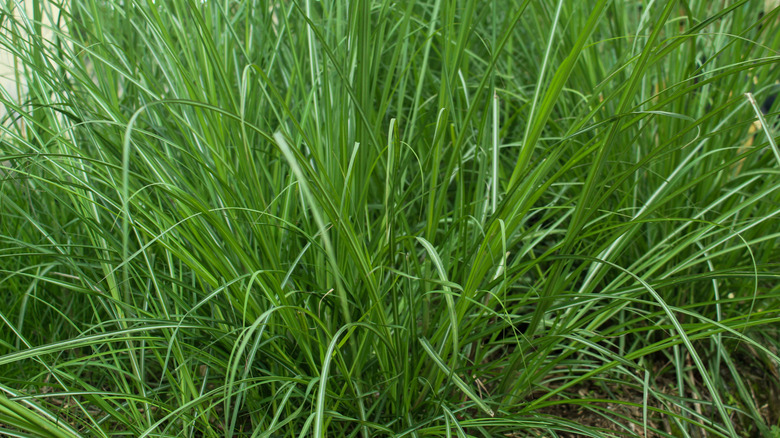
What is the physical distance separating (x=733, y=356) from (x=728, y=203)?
45cm

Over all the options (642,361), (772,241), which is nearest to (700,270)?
(772,241)

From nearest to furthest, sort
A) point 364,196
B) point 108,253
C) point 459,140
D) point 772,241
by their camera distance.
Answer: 1. point 459,140
2. point 364,196
3. point 108,253
4. point 772,241

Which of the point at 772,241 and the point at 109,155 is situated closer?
the point at 109,155

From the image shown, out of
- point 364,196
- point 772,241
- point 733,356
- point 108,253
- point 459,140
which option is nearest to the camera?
point 459,140

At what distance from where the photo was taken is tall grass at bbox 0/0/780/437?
966mm

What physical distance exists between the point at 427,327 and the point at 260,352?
14.6 inches

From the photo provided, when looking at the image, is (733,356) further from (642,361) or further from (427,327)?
(427,327)

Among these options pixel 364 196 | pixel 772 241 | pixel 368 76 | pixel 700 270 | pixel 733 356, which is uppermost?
pixel 368 76

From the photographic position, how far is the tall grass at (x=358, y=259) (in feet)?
3.17

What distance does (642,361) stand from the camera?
1.44 meters

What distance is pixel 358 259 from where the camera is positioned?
92 centimetres

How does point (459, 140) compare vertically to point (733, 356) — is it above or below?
above

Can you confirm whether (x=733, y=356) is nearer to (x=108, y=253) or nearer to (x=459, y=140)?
(x=459, y=140)

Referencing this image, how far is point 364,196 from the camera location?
1.16 m
